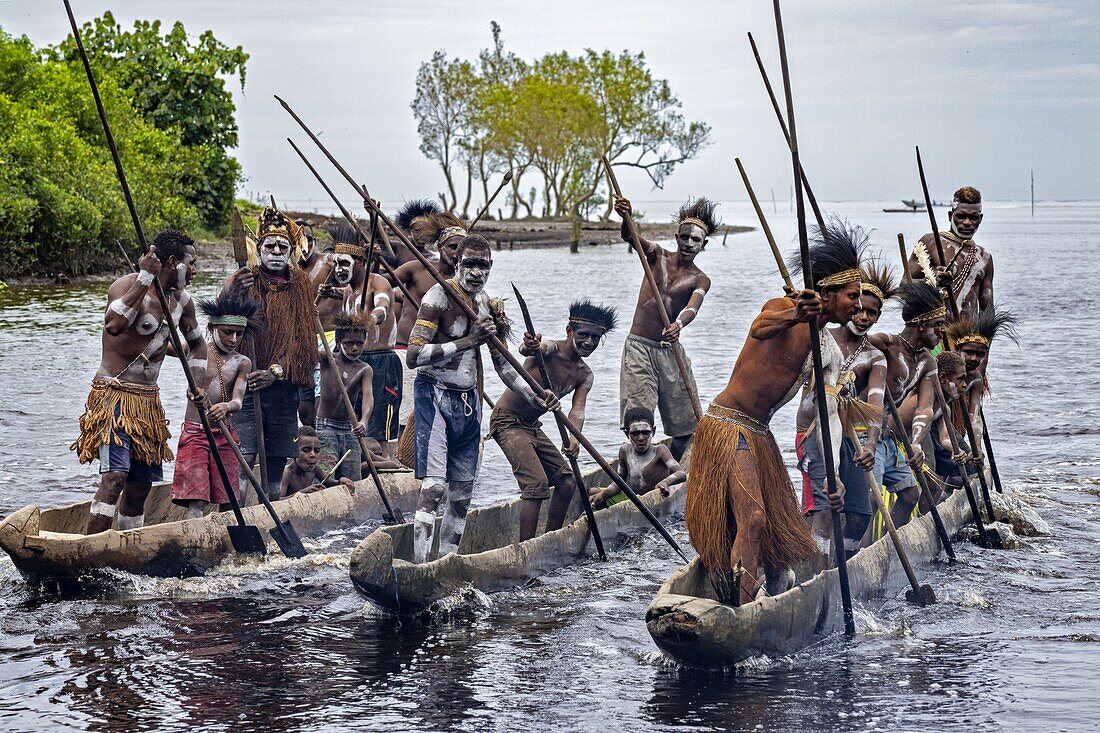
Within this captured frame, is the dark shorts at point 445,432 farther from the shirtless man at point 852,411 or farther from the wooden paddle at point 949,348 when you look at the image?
the wooden paddle at point 949,348

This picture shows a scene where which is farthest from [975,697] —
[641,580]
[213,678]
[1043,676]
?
[213,678]

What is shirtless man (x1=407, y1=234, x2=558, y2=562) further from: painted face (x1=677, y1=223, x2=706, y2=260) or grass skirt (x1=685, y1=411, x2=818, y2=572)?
painted face (x1=677, y1=223, x2=706, y2=260)

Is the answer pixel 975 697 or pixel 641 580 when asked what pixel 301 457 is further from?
pixel 975 697

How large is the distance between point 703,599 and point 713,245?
76.5 m

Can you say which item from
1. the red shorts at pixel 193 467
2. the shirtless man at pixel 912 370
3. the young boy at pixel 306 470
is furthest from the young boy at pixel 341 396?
the shirtless man at pixel 912 370

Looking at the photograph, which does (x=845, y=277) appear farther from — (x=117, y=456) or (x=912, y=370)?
(x=117, y=456)

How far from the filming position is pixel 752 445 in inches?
267

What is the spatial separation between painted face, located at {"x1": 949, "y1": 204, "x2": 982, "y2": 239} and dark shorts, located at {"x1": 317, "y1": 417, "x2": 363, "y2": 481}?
5.01 m

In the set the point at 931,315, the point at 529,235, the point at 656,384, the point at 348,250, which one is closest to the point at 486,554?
the point at 931,315

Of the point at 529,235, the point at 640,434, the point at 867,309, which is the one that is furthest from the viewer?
the point at 529,235

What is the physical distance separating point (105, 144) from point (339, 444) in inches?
1034

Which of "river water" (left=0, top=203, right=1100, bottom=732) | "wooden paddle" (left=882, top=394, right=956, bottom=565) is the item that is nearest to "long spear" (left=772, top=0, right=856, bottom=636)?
"river water" (left=0, top=203, right=1100, bottom=732)

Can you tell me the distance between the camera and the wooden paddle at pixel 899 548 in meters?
7.68

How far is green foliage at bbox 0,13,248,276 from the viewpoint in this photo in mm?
28703
